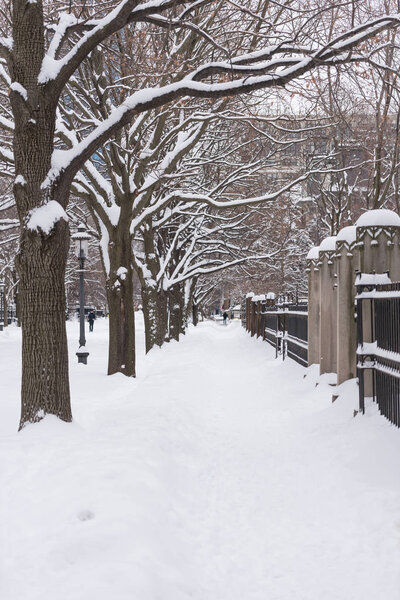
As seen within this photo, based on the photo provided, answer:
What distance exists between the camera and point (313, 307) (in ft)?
40.3

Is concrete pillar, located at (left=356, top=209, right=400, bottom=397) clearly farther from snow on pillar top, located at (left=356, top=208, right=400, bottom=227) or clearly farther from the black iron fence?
the black iron fence

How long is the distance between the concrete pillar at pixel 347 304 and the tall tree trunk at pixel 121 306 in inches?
223

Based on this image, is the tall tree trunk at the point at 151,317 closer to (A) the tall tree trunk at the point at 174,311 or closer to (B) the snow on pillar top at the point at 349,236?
(A) the tall tree trunk at the point at 174,311

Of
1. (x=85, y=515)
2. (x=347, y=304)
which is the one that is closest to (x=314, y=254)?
(x=347, y=304)

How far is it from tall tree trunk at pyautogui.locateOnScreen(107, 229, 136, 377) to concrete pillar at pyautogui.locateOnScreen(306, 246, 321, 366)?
3886 millimetres

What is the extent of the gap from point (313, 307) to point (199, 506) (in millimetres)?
7593

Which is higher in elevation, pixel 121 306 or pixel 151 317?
pixel 121 306

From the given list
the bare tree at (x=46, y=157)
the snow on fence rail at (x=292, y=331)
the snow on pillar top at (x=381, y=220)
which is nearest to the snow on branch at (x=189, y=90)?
the bare tree at (x=46, y=157)

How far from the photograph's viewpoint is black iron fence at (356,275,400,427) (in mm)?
6387

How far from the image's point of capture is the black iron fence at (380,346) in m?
6.39

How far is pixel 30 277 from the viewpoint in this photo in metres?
6.76

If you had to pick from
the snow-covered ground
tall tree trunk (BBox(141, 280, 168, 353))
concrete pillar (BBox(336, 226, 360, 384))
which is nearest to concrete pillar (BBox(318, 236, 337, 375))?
concrete pillar (BBox(336, 226, 360, 384))

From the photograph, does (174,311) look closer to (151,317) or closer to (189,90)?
(151,317)

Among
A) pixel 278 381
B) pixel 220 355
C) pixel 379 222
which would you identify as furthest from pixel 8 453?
pixel 220 355
